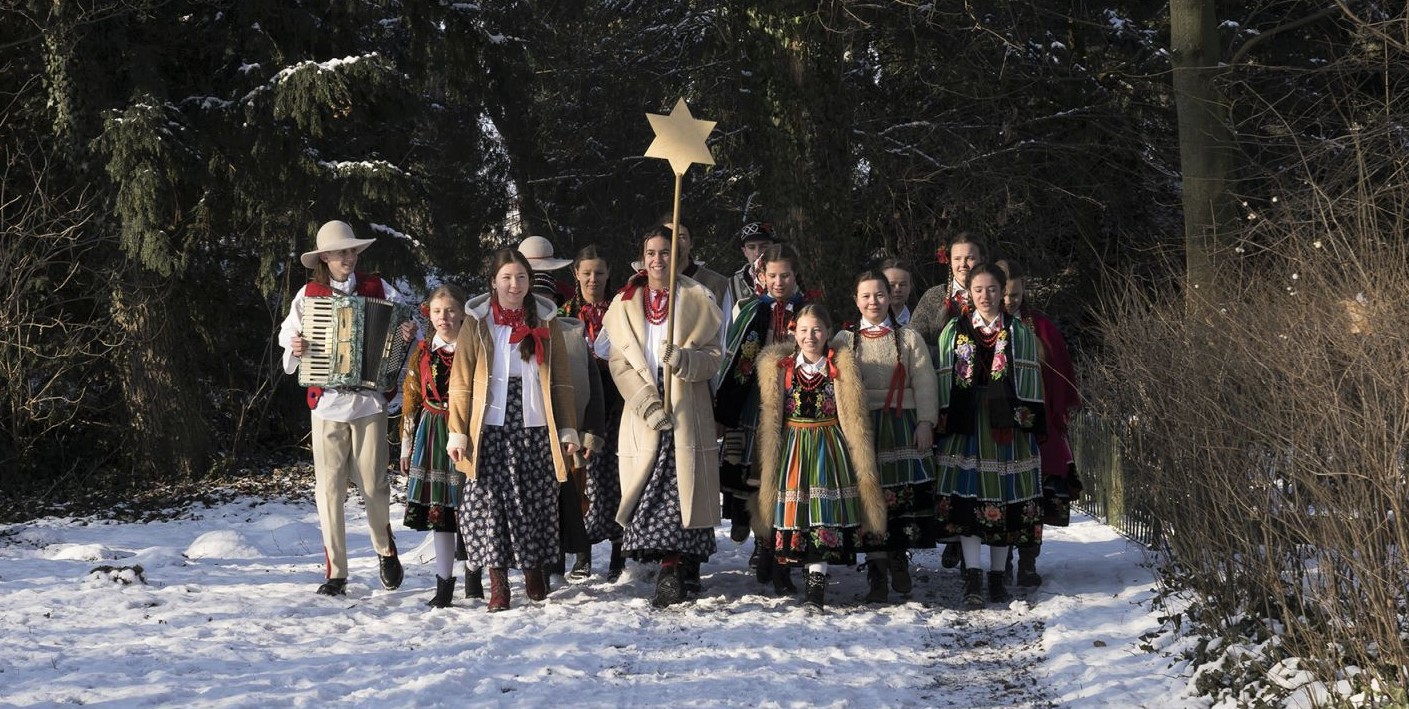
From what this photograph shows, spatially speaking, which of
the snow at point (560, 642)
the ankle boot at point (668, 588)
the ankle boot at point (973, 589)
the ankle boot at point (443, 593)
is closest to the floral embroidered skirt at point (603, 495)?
the snow at point (560, 642)

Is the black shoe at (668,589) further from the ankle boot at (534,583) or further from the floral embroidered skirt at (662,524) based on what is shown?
the ankle boot at (534,583)

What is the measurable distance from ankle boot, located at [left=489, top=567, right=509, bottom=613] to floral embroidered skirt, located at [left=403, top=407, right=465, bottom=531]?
0.42 metres

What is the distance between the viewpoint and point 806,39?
44.8 ft

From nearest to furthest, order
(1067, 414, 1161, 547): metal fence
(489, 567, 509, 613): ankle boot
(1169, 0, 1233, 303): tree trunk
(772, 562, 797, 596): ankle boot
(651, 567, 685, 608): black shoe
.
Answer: (489, 567, 509, 613): ankle boot, (651, 567, 685, 608): black shoe, (772, 562, 797, 596): ankle boot, (1067, 414, 1161, 547): metal fence, (1169, 0, 1233, 303): tree trunk

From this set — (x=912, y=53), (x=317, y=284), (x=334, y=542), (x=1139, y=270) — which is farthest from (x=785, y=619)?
(x=1139, y=270)

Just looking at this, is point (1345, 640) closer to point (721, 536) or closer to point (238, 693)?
point (238, 693)

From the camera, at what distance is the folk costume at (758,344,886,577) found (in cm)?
743

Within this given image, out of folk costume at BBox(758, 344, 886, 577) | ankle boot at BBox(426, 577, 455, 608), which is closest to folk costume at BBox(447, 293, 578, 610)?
ankle boot at BBox(426, 577, 455, 608)

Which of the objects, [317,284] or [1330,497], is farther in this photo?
[317,284]

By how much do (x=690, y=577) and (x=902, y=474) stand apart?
1205 mm

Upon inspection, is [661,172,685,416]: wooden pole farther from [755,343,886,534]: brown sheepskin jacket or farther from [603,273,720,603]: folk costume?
[755,343,886,534]: brown sheepskin jacket

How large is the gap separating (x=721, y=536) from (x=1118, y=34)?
959 centimetres

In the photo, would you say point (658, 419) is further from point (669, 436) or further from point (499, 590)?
point (499, 590)

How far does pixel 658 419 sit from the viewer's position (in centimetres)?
765
